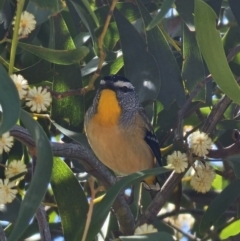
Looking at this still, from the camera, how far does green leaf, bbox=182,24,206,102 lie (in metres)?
2.95

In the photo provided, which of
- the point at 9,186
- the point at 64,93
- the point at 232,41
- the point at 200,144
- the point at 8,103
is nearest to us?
the point at 8,103

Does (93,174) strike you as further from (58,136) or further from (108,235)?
(58,136)

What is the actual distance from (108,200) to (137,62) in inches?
35.5

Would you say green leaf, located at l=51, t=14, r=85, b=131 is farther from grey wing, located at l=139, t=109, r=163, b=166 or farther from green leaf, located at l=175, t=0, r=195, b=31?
grey wing, located at l=139, t=109, r=163, b=166

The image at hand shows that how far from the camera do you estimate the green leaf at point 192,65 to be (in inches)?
116

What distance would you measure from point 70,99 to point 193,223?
49.1 inches

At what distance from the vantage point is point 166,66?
295 centimetres

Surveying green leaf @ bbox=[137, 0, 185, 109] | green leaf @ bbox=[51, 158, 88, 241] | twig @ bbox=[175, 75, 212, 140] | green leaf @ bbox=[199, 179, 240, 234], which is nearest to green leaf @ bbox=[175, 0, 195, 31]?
green leaf @ bbox=[137, 0, 185, 109]

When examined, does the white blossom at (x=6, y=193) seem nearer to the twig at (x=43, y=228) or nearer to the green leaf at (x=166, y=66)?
the twig at (x=43, y=228)

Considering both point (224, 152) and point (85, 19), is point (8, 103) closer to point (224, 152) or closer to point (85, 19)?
point (85, 19)

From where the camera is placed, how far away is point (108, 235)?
11.1 ft

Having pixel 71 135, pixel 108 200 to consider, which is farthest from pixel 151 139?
pixel 108 200

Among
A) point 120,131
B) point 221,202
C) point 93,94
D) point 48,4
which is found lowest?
point 120,131

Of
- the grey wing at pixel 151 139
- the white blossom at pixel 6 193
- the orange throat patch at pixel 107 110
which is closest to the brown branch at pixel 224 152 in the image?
the grey wing at pixel 151 139
